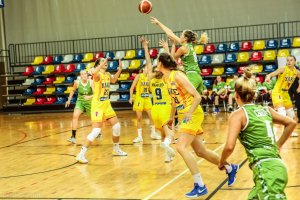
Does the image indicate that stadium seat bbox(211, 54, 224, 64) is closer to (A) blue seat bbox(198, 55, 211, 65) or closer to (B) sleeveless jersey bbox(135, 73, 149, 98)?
(A) blue seat bbox(198, 55, 211, 65)

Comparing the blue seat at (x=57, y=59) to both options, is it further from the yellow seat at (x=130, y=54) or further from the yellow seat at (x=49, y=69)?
the yellow seat at (x=130, y=54)

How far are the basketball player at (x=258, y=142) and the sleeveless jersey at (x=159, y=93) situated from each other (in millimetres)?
5345

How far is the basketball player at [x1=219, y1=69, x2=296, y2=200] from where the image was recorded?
3.88 metres

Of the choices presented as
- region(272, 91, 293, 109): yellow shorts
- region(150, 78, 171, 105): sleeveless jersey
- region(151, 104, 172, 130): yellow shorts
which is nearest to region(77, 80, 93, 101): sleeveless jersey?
region(150, 78, 171, 105): sleeveless jersey

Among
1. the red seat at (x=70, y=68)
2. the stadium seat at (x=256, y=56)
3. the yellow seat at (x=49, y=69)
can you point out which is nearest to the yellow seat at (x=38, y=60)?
the yellow seat at (x=49, y=69)

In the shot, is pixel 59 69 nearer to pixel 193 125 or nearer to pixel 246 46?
pixel 246 46

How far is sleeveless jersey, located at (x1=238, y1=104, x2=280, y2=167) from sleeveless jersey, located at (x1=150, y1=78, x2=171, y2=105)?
5419mm

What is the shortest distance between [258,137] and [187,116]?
2320 mm

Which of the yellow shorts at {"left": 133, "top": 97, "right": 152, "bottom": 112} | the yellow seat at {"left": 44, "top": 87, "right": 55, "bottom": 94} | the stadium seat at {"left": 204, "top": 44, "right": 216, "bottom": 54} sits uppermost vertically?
the stadium seat at {"left": 204, "top": 44, "right": 216, "bottom": 54}

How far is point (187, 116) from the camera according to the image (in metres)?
6.38

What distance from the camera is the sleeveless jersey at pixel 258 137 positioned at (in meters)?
4.07

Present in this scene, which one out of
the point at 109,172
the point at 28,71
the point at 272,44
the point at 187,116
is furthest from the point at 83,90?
the point at 28,71

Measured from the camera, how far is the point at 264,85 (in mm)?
18859

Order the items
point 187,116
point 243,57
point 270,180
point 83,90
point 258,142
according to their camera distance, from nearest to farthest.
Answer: point 270,180 < point 258,142 < point 187,116 < point 83,90 < point 243,57
